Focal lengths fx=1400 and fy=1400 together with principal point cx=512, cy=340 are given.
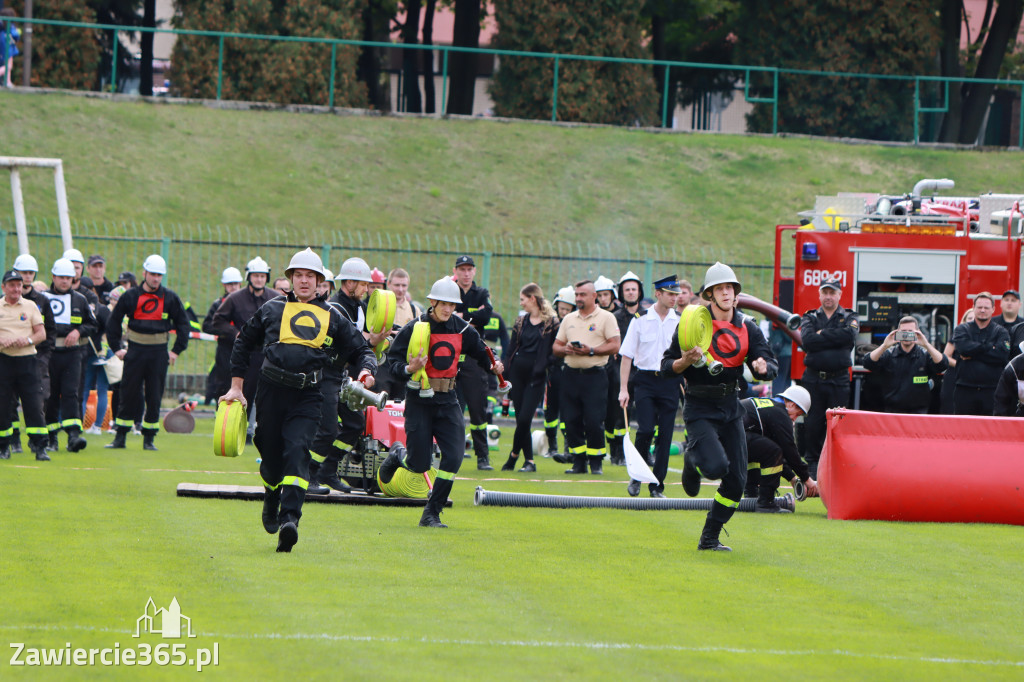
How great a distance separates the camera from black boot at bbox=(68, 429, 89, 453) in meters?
16.0

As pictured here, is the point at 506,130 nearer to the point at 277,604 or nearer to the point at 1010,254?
the point at 1010,254

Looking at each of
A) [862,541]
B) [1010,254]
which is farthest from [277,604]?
[1010,254]

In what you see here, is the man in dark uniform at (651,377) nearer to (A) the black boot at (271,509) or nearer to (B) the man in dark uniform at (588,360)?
(B) the man in dark uniform at (588,360)

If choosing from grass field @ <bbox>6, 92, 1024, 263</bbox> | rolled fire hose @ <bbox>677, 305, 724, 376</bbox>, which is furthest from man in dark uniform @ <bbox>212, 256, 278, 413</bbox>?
grass field @ <bbox>6, 92, 1024, 263</bbox>

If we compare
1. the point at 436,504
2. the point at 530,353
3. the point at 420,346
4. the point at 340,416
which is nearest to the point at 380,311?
the point at 340,416

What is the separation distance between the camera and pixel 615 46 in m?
37.7

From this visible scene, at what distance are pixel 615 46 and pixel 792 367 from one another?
71.6 ft

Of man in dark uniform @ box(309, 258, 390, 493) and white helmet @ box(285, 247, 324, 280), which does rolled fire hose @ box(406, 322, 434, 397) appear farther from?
white helmet @ box(285, 247, 324, 280)

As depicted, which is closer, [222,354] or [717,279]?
[717,279]

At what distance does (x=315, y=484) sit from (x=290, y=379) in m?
3.21

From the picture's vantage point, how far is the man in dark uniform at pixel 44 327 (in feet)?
50.5

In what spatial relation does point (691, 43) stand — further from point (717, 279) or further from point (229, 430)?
point (229, 430)

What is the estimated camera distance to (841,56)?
126 feet

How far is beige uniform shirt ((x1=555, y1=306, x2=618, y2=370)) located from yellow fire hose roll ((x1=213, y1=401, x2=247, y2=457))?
6099mm
